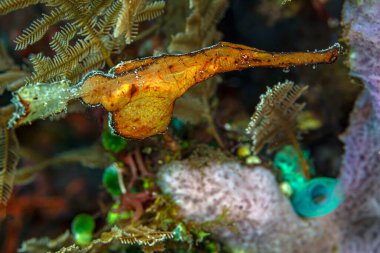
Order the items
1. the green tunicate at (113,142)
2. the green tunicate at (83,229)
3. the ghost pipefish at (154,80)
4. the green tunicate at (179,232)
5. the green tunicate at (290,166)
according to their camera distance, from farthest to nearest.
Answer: the green tunicate at (290,166) → the green tunicate at (83,229) → the green tunicate at (113,142) → the green tunicate at (179,232) → the ghost pipefish at (154,80)

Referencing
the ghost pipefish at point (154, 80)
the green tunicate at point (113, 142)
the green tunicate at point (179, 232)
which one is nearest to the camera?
the ghost pipefish at point (154, 80)

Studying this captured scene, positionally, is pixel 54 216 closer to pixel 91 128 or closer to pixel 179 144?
pixel 91 128

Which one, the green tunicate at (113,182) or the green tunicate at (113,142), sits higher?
the green tunicate at (113,142)

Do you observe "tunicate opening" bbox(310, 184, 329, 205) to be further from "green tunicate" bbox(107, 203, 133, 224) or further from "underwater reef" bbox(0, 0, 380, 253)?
"green tunicate" bbox(107, 203, 133, 224)

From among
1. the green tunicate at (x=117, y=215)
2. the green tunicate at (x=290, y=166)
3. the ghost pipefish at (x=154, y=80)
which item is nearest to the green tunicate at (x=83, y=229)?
the green tunicate at (x=117, y=215)

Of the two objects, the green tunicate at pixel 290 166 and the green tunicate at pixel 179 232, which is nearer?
the green tunicate at pixel 179 232

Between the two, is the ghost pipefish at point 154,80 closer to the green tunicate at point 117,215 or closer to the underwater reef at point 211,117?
the underwater reef at point 211,117

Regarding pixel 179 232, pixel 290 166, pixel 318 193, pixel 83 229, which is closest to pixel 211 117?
pixel 290 166

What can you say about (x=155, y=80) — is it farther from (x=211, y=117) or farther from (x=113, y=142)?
(x=211, y=117)

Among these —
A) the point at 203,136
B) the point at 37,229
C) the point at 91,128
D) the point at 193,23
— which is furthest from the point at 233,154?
the point at 37,229
